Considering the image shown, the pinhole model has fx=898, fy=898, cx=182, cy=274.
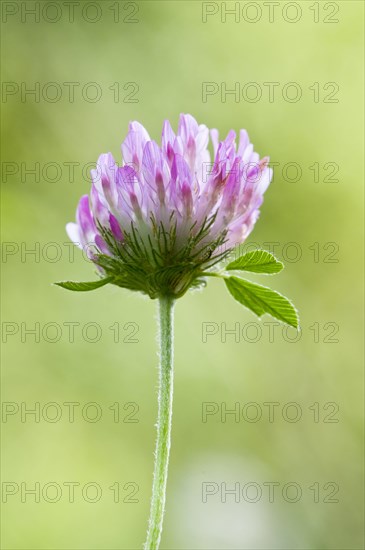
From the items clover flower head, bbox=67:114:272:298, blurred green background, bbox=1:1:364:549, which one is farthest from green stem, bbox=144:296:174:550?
blurred green background, bbox=1:1:364:549

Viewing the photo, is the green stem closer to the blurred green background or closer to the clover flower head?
the clover flower head

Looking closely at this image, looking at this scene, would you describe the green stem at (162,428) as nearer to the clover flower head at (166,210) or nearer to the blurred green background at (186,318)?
the clover flower head at (166,210)

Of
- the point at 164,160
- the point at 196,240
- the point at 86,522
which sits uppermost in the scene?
the point at 164,160

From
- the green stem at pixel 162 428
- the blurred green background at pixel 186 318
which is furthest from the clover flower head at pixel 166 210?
the blurred green background at pixel 186 318

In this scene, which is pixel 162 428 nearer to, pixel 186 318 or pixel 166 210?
pixel 166 210

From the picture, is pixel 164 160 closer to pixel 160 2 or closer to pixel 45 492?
pixel 45 492

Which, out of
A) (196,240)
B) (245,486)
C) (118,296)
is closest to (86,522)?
(245,486)

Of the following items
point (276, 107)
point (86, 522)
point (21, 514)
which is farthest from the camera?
point (276, 107)
